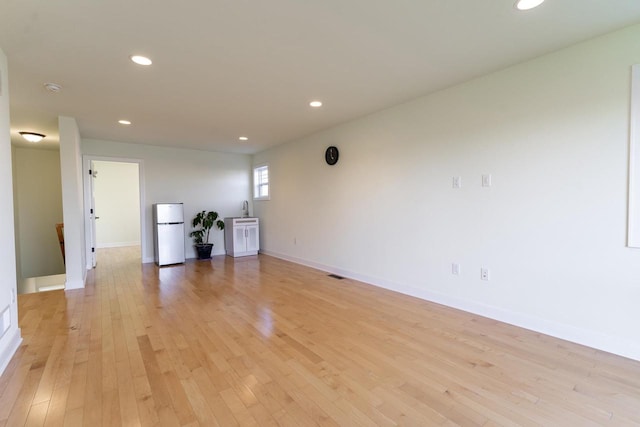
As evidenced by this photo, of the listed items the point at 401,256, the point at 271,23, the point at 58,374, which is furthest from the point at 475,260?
the point at 58,374

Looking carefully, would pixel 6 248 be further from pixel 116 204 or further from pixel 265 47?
pixel 116 204

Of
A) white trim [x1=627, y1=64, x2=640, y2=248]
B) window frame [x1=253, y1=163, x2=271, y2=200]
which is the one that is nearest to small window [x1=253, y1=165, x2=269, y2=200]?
window frame [x1=253, y1=163, x2=271, y2=200]

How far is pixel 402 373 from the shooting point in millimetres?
1939

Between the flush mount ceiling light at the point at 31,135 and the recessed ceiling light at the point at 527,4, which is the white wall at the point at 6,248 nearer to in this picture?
the flush mount ceiling light at the point at 31,135

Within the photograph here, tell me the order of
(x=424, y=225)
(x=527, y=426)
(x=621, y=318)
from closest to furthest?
1. (x=527, y=426)
2. (x=621, y=318)
3. (x=424, y=225)

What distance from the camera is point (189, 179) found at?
6.35 metres

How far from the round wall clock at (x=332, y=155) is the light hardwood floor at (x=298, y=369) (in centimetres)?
227

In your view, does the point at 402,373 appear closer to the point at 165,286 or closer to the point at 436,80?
the point at 436,80

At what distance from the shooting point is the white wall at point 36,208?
6266 mm

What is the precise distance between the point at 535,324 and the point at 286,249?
4.27 m

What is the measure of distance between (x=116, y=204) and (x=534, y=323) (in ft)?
32.0

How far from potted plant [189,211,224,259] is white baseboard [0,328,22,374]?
372 centimetres

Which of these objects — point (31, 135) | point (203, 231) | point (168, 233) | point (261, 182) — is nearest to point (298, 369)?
point (168, 233)

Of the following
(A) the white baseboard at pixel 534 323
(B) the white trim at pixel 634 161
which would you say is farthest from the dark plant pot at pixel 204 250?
(B) the white trim at pixel 634 161
